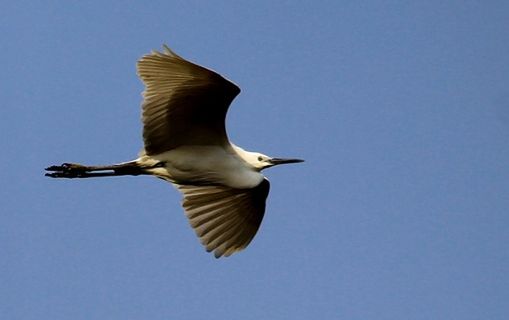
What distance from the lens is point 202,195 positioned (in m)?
14.0

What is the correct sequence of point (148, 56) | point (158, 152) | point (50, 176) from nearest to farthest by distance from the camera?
point (148, 56) < point (158, 152) < point (50, 176)

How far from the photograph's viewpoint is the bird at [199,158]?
41.0 feet

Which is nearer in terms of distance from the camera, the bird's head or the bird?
the bird

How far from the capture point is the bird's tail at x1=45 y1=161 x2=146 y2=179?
13359 mm

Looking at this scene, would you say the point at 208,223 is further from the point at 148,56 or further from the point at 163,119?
the point at 148,56

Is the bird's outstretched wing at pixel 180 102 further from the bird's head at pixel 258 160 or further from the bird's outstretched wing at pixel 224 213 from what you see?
the bird's outstretched wing at pixel 224 213

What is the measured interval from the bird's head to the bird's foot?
2.14 meters

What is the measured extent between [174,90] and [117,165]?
148 cm

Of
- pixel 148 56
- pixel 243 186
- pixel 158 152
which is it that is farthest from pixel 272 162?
pixel 148 56

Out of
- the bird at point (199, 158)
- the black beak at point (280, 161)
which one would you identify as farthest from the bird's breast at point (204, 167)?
the black beak at point (280, 161)

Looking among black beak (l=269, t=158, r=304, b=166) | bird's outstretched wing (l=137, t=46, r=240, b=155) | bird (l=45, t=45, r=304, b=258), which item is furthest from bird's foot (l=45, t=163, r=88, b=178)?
black beak (l=269, t=158, r=304, b=166)

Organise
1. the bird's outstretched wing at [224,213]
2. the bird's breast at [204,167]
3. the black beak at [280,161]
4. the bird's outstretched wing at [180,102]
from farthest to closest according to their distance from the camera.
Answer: the black beak at [280,161] < the bird's outstretched wing at [224,213] < the bird's breast at [204,167] < the bird's outstretched wing at [180,102]

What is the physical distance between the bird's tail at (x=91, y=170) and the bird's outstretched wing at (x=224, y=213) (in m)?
0.87

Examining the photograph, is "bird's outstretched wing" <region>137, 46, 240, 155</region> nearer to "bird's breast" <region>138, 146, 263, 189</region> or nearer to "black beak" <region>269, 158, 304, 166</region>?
"bird's breast" <region>138, 146, 263, 189</region>
